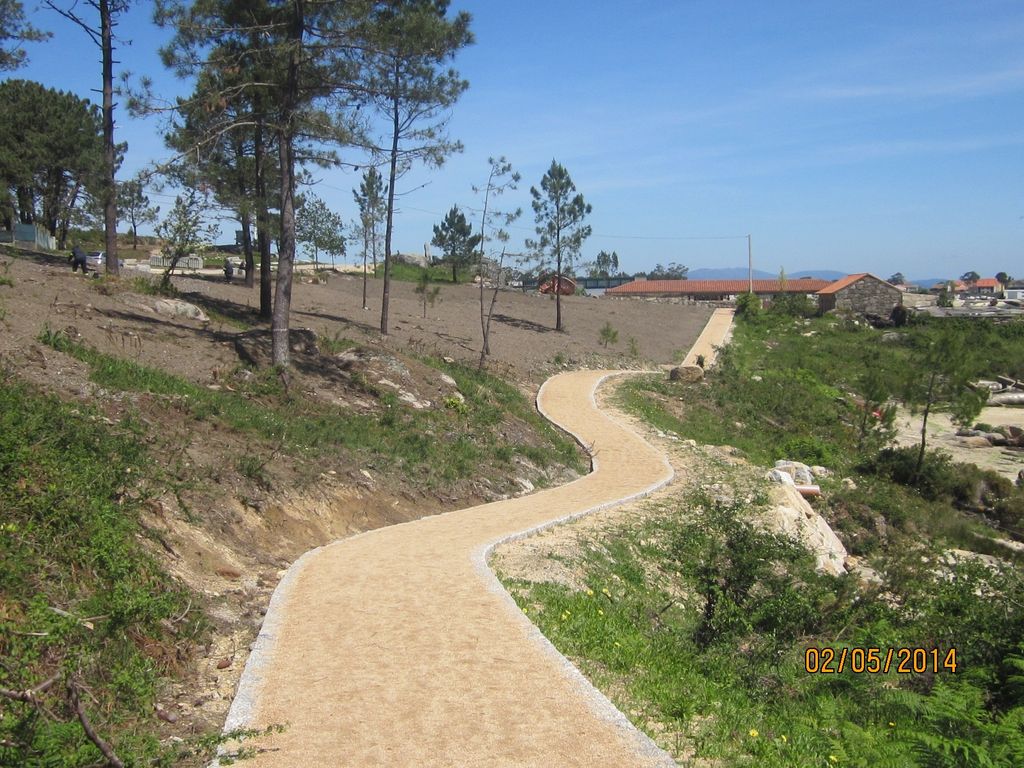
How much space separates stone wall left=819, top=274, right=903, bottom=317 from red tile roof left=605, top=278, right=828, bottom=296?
49.9ft

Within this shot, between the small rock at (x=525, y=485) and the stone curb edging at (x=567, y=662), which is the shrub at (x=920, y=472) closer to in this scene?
the small rock at (x=525, y=485)

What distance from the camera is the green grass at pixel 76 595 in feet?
15.8

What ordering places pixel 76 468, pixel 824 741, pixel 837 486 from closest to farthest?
pixel 824 741 < pixel 76 468 < pixel 837 486

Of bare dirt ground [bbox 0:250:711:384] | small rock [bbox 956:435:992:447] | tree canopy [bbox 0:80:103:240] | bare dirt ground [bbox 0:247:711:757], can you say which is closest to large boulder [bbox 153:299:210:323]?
bare dirt ground [bbox 0:247:711:757]

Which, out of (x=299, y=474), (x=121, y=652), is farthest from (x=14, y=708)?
(x=299, y=474)

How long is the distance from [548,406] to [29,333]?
13.2 m

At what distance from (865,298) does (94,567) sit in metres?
74.0

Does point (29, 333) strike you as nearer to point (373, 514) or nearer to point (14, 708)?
point (373, 514)

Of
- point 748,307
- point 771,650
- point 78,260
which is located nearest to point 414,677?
point 771,650

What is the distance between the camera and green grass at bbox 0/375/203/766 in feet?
15.8

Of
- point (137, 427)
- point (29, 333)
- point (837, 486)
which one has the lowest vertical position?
point (837, 486)

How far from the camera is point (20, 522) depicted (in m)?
6.85
